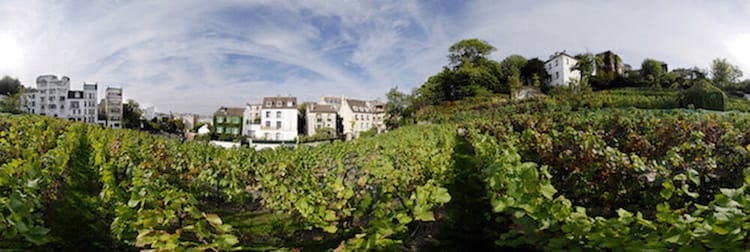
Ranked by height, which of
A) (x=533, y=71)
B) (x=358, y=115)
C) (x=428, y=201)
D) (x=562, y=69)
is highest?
(x=533, y=71)

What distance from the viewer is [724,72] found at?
50.5 meters

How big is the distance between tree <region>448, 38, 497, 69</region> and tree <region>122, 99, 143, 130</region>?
196ft

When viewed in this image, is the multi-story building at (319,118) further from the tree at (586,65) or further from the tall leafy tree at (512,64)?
the tree at (586,65)

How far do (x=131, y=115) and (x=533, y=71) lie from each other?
77935 mm

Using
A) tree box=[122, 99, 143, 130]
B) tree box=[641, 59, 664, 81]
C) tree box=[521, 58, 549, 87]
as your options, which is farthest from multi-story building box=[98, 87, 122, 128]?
tree box=[641, 59, 664, 81]

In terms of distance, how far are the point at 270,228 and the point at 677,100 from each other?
3046cm

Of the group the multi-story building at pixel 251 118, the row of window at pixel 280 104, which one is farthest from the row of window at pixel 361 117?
the multi-story building at pixel 251 118

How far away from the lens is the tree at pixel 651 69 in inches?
1949

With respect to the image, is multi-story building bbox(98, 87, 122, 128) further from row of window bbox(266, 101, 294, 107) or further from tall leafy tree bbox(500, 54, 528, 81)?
tall leafy tree bbox(500, 54, 528, 81)

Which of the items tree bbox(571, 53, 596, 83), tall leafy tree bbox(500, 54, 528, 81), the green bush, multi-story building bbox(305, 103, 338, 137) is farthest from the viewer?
multi-story building bbox(305, 103, 338, 137)

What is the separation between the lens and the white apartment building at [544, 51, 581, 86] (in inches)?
2045

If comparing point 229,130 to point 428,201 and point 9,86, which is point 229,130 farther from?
point 428,201

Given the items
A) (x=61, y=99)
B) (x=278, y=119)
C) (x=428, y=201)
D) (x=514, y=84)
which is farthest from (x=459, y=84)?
(x=61, y=99)

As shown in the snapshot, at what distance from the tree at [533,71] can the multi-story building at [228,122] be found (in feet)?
164
